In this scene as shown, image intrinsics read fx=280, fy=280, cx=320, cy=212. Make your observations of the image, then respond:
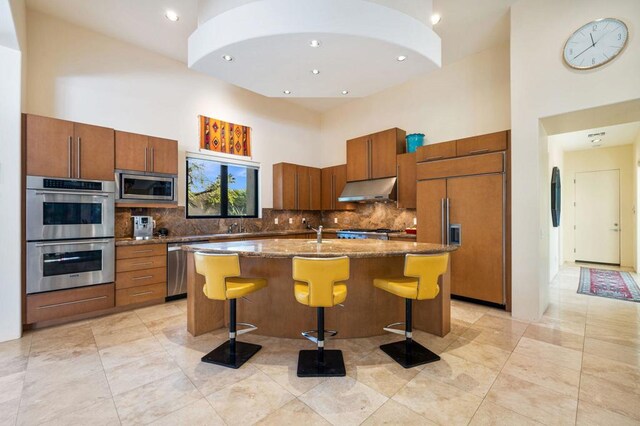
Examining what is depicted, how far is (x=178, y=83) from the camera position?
479 centimetres

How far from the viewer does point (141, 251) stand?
12.7 ft

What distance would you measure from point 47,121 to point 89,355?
2668 mm

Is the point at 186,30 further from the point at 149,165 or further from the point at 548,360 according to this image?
the point at 548,360

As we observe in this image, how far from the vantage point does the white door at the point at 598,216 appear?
680 cm

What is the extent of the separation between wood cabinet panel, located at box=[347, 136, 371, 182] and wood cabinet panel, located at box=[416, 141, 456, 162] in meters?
1.20

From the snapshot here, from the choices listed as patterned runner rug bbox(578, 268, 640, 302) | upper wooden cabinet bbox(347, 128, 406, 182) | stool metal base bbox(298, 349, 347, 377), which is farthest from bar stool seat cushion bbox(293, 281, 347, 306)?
patterned runner rug bbox(578, 268, 640, 302)

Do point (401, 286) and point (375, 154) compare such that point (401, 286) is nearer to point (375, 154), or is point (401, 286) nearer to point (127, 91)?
point (375, 154)

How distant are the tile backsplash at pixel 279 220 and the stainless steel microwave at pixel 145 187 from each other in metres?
0.40

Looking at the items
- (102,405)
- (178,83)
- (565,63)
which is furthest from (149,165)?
(565,63)

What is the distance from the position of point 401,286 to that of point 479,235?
2183mm

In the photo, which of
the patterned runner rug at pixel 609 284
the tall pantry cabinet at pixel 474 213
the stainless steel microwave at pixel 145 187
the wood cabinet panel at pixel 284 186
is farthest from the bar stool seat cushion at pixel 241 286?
the patterned runner rug at pixel 609 284

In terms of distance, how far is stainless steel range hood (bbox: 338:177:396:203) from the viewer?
5.08 meters

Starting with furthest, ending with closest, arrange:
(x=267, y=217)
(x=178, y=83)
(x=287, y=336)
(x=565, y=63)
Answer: (x=267, y=217) < (x=178, y=83) < (x=565, y=63) < (x=287, y=336)

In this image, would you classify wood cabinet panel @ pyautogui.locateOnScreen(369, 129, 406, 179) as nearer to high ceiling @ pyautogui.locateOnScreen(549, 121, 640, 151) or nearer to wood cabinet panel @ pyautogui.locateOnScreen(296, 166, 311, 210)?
wood cabinet panel @ pyautogui.locateOnScreen(296, 166, 311, 210)
